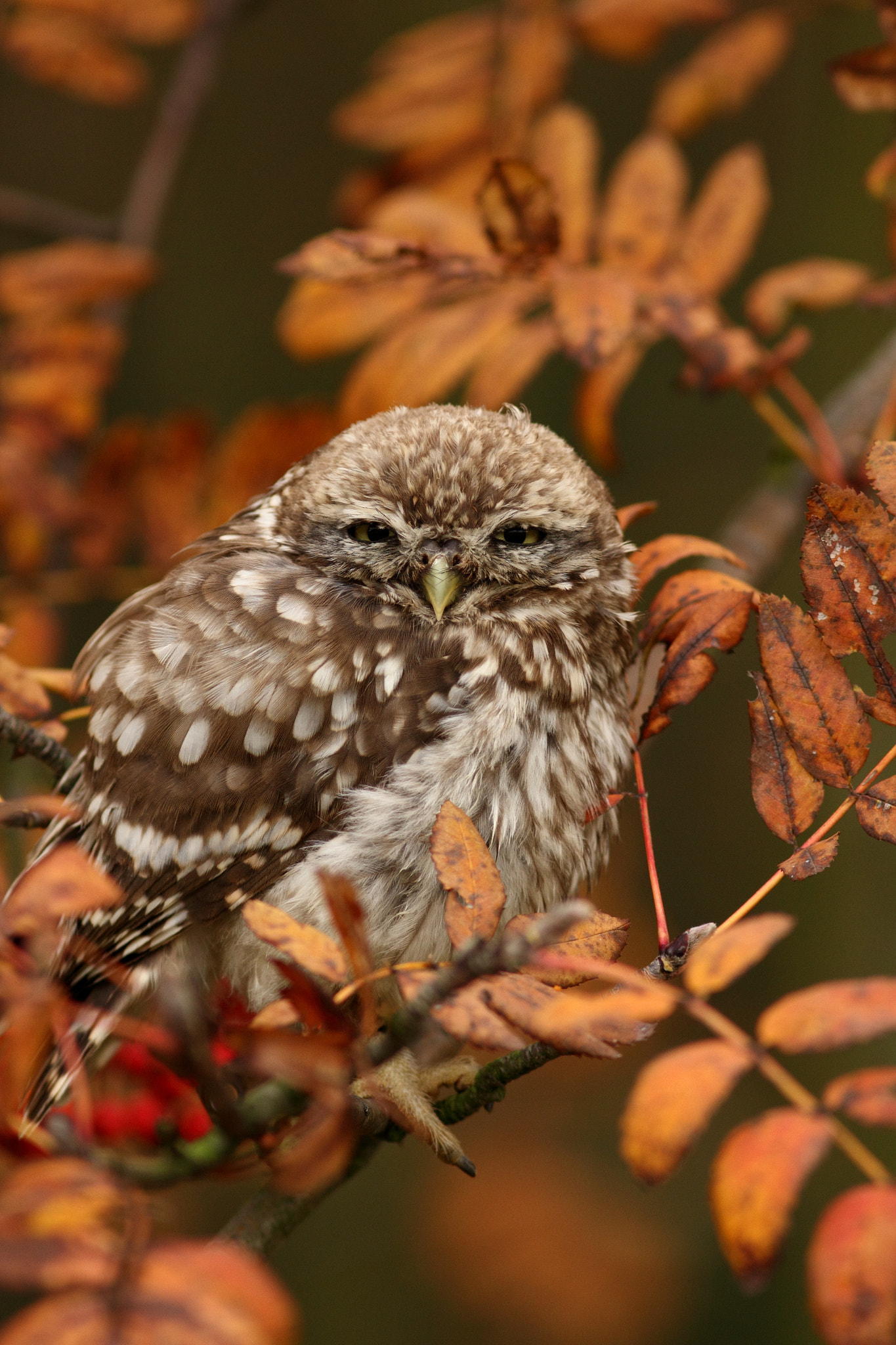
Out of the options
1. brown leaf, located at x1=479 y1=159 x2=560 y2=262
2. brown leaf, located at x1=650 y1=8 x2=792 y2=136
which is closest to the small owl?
brown leaf, located at x1=479 y1=159 x2=560 y2=262

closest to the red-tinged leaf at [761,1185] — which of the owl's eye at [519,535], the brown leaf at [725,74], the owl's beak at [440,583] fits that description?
the owl's beak at [440,583]

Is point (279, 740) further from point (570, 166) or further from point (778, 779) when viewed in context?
point (570, 166)

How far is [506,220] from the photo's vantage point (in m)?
1.77

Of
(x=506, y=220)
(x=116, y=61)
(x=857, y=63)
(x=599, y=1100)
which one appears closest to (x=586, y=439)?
(x=506, y=220)

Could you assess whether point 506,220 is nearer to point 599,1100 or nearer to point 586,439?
point 586,439

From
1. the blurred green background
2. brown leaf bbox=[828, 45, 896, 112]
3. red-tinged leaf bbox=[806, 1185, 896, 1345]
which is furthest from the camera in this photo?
the blurred green background

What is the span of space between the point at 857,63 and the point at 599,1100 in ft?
12.9

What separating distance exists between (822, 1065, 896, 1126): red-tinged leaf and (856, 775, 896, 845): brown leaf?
15.6 inches

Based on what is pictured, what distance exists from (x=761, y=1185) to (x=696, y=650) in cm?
78

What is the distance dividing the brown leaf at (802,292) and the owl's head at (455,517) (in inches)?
14.7

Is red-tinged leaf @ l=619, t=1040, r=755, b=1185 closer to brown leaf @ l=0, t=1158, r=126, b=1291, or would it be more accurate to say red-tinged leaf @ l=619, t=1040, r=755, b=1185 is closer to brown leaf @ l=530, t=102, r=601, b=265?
brown leaf @ l=0, t=1158, r=126, b=1291

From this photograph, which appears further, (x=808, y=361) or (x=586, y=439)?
(x=808, y=361)

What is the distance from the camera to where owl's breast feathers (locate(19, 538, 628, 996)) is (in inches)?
73.2

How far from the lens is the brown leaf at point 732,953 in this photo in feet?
3.01
